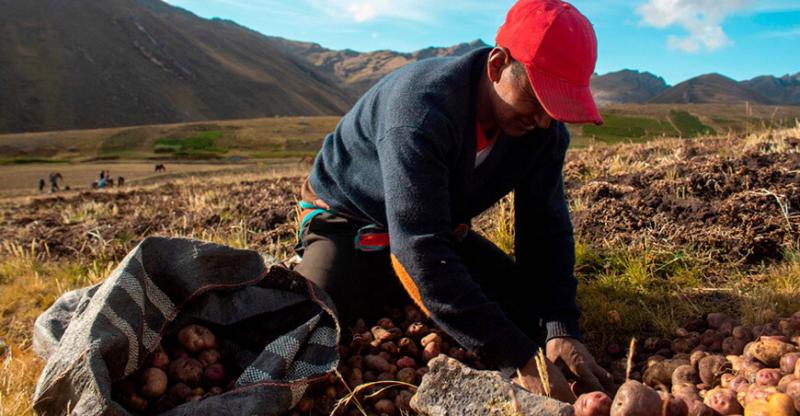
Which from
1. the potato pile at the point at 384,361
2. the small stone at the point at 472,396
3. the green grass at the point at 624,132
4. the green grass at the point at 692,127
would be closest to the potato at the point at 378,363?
the potato pile at the point at 384,361

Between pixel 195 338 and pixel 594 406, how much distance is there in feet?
5.00

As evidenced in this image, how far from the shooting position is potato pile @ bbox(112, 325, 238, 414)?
213 centimetres

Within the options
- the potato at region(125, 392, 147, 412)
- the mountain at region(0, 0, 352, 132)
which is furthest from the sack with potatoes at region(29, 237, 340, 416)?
the mountain at region(0, 0, 352, 132)

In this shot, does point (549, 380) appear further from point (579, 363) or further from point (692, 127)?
point (692, 127)

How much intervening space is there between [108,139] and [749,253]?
161 feet

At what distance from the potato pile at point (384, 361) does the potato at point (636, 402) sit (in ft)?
2.57

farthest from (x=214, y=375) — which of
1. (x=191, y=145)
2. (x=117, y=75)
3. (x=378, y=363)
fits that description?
(x=117, y=75)

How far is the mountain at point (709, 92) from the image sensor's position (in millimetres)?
118062

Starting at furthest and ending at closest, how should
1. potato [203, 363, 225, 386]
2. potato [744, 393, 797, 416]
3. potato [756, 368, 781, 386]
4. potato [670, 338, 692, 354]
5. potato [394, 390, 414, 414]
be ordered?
potato [670, 338, 692, 354] → potato [203, 363, 225, 386] → potato [394, 390, 414, 414] → potato [756, 368, 781, 386] → potato [744, 393, 797, 416]

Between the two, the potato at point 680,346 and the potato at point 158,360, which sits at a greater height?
the potato at point 680,346

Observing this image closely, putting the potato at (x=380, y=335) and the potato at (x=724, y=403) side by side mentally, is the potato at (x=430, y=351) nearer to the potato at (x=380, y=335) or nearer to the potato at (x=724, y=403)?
the potato at (x=380, y=335)

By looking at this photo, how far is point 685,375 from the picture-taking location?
2.14 metres

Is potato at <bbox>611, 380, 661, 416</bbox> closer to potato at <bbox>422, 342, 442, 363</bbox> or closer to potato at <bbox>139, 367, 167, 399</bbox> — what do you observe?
potato at <bbox>422, 342, 442, 363</bbox>

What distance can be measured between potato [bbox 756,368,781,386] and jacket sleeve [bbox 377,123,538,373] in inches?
27.0
